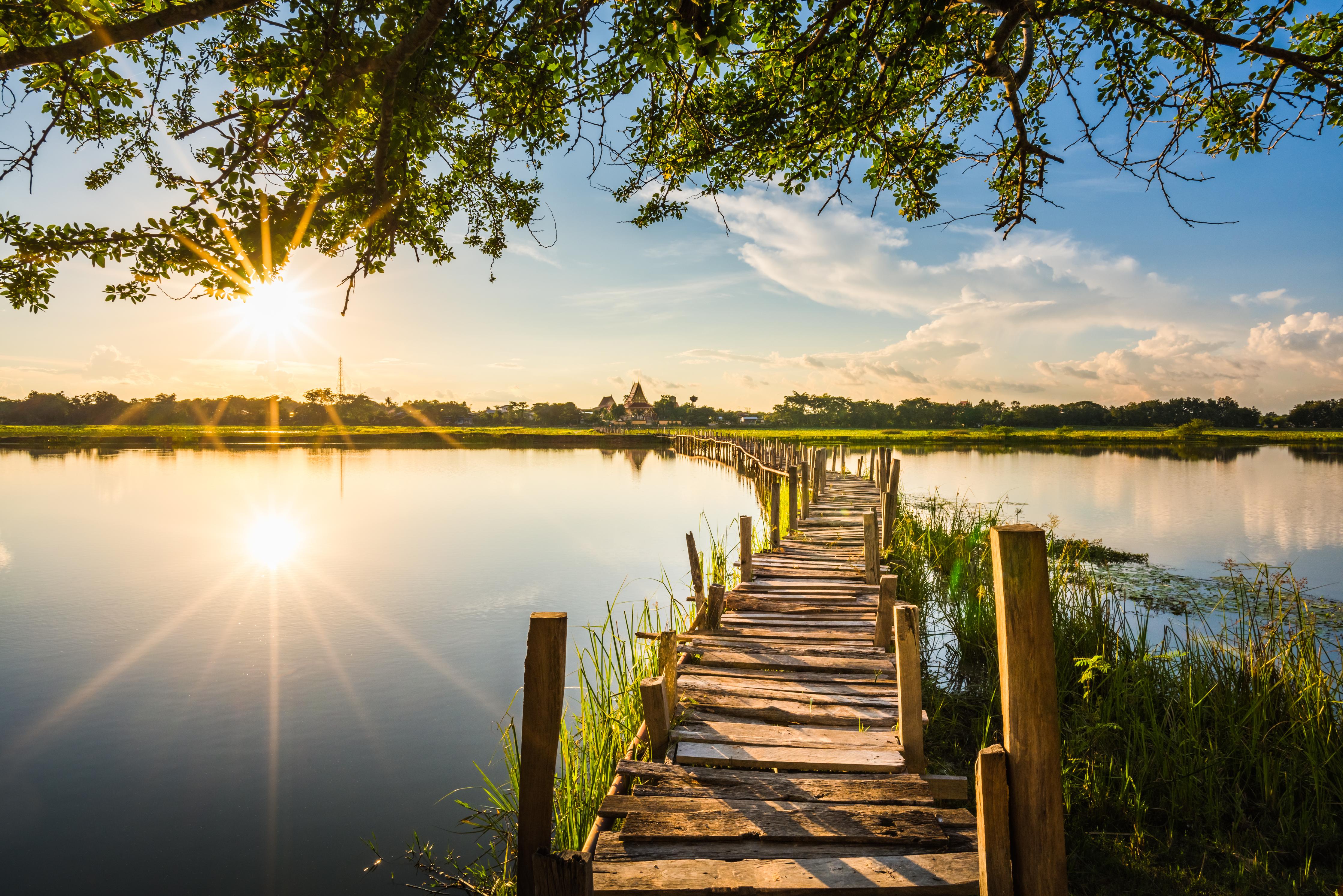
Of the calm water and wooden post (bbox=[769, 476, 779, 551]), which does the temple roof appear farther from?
wooden post (bbox=[769, 476, 779, 551])

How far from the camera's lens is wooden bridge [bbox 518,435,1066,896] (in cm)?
196

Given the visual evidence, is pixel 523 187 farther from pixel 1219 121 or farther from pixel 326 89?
pixel 1219 121

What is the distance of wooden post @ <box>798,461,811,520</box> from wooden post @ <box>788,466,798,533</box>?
57 cm

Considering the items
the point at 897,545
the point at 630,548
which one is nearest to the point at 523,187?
the point at 897,545

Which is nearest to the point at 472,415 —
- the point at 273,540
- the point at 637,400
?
the point at 637,400

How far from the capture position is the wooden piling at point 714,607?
6840mm

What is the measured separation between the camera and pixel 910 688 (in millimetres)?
4133

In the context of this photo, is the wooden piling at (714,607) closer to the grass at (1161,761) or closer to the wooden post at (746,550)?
the grass at (1161,761)

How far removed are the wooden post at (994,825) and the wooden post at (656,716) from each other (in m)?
2.52

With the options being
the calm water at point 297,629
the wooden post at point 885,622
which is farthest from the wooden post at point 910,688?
the calm water at point 297,629

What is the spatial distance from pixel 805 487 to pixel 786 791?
11622 millimetres

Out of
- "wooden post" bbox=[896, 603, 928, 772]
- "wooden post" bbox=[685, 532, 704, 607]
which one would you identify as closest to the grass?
"wooden post" bbox=[896, 603, 928, 772]

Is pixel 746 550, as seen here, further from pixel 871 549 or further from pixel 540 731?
pixel 540 731

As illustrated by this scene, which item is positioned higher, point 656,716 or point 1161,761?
point 656,716
